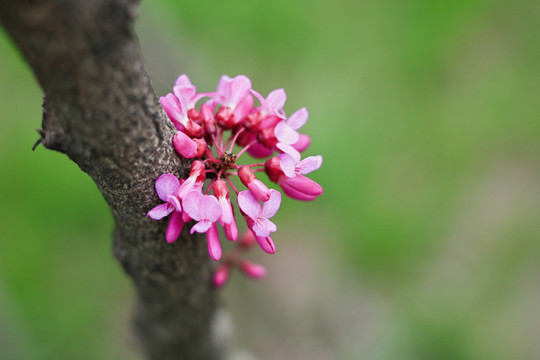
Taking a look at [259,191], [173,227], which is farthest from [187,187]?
[259,191]

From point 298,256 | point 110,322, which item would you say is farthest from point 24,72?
point 298,256

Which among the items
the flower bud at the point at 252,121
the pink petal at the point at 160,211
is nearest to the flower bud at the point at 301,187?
the flower bud at the point at 252,121

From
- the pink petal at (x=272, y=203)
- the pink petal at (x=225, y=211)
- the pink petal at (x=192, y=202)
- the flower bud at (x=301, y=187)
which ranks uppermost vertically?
the flower bud at (x=301, y=187)

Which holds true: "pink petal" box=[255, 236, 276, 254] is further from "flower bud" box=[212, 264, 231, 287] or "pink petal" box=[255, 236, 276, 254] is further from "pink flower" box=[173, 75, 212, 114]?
"flower bud" box=[212, 264, 231, 287]

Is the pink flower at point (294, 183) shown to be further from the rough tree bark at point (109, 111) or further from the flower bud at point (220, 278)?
the flower bud at point (220, 278)

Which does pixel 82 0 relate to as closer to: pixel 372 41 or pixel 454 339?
pixel 454 339

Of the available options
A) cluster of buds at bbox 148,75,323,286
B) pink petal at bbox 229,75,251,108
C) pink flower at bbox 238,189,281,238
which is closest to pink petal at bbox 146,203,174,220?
cluster of buds at bbox 148,75,323,286
